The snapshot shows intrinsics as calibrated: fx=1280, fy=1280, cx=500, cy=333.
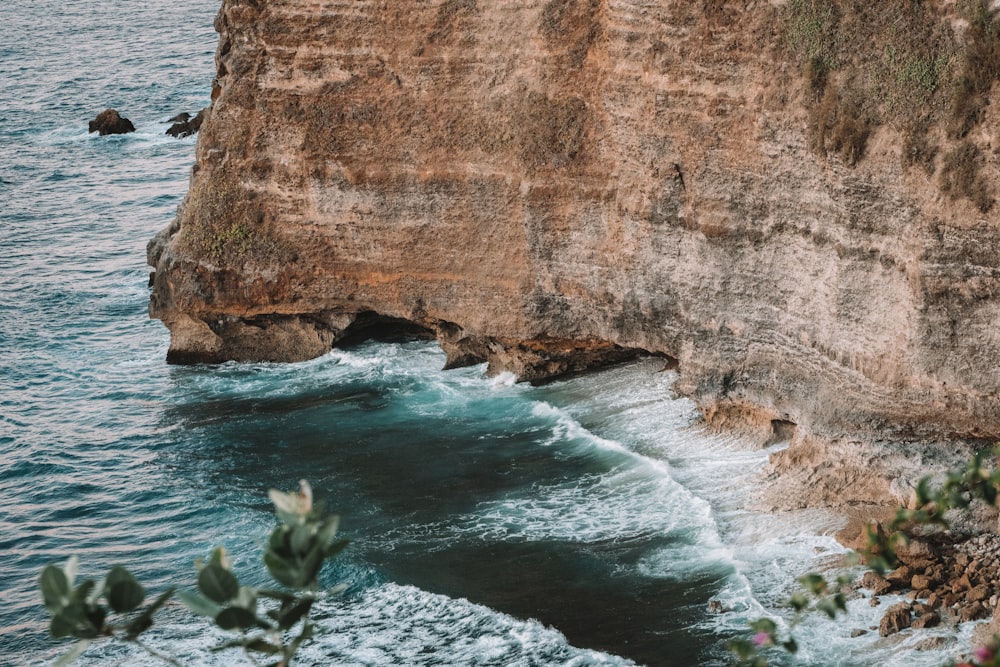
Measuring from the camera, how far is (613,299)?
2178 cm

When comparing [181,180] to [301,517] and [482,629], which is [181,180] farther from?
[301,517]

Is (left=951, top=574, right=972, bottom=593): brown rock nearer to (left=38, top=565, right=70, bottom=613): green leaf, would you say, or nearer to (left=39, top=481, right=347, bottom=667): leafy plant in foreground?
(left=39, top=481, right=347, bottom=667): leafy plant in foreground

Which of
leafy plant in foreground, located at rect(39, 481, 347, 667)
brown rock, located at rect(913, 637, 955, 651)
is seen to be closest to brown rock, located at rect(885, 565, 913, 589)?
brown rock, located at rect(913, 637, 955, 651)

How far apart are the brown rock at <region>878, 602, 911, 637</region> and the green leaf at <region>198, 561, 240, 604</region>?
11206 millimetres

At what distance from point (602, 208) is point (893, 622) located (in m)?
9.05

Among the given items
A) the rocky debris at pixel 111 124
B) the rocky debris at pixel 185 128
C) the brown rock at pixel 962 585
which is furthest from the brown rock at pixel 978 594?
the rocky debris at pixel 111 124

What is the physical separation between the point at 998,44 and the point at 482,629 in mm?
9815

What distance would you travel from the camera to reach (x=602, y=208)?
21.6m

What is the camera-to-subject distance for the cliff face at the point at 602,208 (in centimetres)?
1691

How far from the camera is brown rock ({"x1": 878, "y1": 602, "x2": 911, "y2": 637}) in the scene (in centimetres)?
1493

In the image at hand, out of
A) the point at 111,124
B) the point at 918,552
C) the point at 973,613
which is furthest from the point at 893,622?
the point at 111,124

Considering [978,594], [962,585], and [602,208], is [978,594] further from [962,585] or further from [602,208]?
[602,208]

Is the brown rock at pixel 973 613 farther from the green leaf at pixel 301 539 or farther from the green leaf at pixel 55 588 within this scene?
the green leaf at pixel 55 588

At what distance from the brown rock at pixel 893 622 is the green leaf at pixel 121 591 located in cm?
1146
